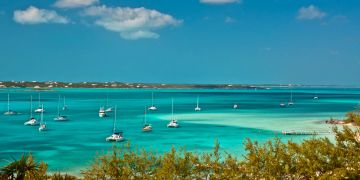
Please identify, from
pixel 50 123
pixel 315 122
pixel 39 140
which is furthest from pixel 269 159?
pixel 50 123

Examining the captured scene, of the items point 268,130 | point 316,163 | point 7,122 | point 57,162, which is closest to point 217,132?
point 268,130

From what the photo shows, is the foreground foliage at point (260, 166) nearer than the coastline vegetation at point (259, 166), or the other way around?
the coastline vegetation at point (259, 166)

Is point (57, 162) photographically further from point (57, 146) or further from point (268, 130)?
point (268, 130)

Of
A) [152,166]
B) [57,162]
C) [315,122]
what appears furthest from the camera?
[315,122]

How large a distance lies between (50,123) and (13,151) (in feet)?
136

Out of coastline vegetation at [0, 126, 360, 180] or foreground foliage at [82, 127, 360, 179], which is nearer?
coastline vegetation at [0, 126, 360, 180]

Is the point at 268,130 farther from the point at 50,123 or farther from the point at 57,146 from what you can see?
the point at 50,123

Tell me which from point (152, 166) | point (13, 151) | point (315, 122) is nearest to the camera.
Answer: point (152, 166)

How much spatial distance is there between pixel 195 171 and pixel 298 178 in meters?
6.89

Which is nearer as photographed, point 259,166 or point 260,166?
point 259,166

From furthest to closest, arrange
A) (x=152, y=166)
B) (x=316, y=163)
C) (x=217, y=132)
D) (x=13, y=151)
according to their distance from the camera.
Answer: (x=217, y=132) → (x=13, y=151) → (x=152, y=166) → (x=316, y=163)

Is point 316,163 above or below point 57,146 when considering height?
above

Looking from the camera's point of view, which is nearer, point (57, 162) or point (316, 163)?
point (316, 163)

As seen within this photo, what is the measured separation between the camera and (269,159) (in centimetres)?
3012
